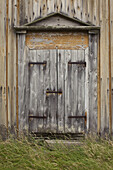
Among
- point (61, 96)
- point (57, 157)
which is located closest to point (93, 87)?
point (61, 96)

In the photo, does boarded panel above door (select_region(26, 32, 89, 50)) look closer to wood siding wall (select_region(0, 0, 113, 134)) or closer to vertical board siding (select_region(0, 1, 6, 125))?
wood siding wall (select_region(0, 0, 113, 134))

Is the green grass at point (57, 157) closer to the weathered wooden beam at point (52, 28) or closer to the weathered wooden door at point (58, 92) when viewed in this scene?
the weathered wooden door at point (58, 92)

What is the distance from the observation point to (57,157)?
16.3 ft

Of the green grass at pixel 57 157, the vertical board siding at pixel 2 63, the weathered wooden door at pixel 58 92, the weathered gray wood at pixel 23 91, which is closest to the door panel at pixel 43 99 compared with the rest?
the weathered wooden door at pixel 58 92

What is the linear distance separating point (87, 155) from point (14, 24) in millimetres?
3349

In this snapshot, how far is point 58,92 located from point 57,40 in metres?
1.21

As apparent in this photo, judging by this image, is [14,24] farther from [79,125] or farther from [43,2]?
[79,125]

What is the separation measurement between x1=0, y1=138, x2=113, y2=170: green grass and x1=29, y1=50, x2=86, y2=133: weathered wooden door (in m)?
0.79

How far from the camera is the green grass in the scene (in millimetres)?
4363

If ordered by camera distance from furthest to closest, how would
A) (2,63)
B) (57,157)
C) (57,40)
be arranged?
(57,40), (2,63), (57,157)

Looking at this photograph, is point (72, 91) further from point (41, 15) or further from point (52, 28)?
point (41, 15)

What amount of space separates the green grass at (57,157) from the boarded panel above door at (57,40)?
2231 millimetres

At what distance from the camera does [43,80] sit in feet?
20.5

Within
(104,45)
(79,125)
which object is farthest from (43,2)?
(79,125)
